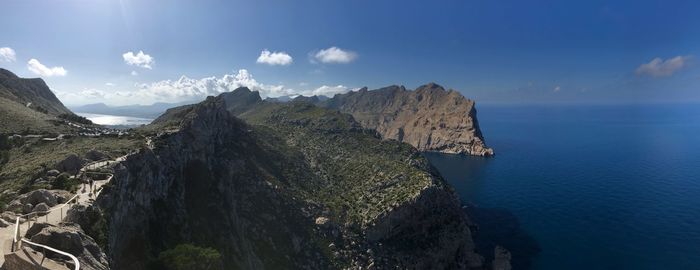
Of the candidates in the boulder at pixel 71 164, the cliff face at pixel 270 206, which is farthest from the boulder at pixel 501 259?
the boulder at pixel 71 164

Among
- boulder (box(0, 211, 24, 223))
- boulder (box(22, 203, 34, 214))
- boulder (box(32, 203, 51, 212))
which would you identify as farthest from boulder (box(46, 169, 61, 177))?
boulder (box(0, 211, 24, 223))

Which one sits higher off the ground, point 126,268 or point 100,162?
point 100,162

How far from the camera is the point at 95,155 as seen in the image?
5659 centimetres

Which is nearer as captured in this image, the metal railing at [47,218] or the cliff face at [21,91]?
the metal railing at [47,218]

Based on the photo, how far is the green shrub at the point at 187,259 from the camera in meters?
47.1

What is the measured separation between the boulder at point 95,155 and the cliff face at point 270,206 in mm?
5126

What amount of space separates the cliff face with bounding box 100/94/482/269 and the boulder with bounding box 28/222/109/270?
1190 centimetres

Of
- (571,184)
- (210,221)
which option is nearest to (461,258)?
(210,221)

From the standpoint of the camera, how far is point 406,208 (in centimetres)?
10194

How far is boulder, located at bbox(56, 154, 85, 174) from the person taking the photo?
49.8 metres

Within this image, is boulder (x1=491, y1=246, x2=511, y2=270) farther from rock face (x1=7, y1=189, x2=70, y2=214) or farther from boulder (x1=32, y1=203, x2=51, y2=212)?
boulder (x1=32, y1=203, x2=51, y2=212)

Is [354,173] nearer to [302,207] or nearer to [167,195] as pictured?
[302,207]

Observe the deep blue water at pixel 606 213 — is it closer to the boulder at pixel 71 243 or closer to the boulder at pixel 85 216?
the boulder at pixel 85 216

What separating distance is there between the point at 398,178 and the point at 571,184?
350 feet
